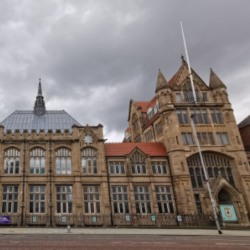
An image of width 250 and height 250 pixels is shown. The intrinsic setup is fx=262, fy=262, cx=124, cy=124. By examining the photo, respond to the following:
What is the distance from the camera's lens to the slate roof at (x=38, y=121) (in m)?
43.4

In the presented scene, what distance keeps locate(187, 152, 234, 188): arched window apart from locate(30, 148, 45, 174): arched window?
21318mm

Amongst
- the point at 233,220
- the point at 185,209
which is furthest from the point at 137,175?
the point at 233,220

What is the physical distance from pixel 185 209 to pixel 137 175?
7921 millimetres

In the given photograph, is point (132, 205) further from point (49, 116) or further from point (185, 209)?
point (49, 116)

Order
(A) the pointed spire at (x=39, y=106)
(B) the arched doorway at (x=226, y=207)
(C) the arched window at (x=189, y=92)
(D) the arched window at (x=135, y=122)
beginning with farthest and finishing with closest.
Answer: (D) the arched window at (x=135, y=122) < (A) the pointed spire at (x=39, y=106) < (C) the arched window at (x=189, y=92) < (B) the arched doorway at (x=226, y=207)

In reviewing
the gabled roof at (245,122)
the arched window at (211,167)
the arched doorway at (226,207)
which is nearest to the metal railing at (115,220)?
the arched doorway at (226,207)

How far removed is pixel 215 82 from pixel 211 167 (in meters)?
15.4

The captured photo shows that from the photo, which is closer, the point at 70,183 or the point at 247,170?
the point at 70,183

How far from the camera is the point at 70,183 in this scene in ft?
115

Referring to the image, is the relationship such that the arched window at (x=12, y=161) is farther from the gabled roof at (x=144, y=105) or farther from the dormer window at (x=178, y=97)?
the gabled roof at (x=144, y=105)

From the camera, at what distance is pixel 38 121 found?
45.2 m

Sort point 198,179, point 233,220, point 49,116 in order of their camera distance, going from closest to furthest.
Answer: point 233,220 < point 198,179 < point 49,116

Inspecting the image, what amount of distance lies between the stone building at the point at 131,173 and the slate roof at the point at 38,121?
0.35 meters

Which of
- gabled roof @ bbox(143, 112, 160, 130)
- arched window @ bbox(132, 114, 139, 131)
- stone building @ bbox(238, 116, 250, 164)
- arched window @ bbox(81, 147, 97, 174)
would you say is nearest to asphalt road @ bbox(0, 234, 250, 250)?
arched window @ bbox(81, 147, 97, 174)
